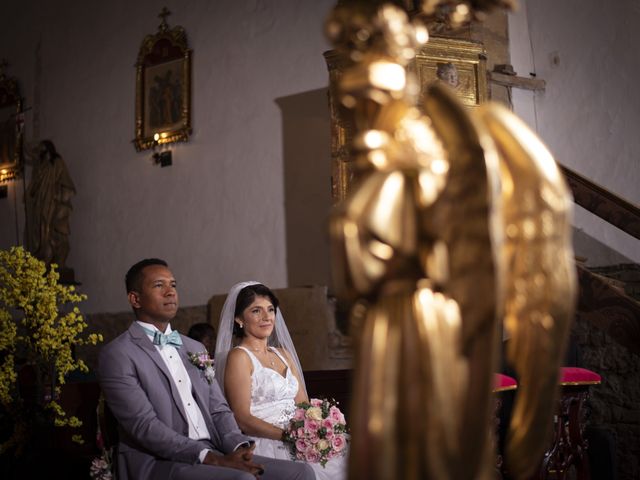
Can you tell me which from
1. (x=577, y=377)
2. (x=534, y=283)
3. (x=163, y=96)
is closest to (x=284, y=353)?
(x=577, y=377)

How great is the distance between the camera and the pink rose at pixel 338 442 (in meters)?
3.91

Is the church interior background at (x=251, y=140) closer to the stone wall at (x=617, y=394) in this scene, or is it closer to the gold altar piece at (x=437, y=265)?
the stone wall at (x=617, y=394)

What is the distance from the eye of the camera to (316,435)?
390 cm

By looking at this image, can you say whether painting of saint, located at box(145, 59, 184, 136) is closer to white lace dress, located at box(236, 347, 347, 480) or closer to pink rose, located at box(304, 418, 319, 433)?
white lace dress, located at box(236, 347, 347, 480)

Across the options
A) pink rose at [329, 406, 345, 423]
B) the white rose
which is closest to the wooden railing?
pink rose at [329, 406, 345, 423]

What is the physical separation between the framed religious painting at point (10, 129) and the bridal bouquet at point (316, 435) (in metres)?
9.35

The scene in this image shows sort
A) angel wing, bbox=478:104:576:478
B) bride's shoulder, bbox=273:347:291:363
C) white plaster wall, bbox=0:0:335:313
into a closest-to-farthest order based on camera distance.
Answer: angel wing, bbox=478:104:576:478 → bride's shoulder, bbox=273:347:291:363 → white plaster wall, bbox=0:0:335:313

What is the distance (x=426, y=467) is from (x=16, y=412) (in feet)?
13.8

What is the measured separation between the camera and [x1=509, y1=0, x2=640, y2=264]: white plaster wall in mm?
7488

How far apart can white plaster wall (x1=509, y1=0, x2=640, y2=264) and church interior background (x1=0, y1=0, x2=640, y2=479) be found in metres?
0.01

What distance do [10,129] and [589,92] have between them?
8767 millimetres

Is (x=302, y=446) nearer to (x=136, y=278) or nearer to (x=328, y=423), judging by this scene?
(x=328, y=423)

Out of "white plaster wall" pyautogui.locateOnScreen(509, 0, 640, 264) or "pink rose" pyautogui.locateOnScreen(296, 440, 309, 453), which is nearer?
"pink rose" pyautogui.locateOnScreen(296, 440, 309, 453)

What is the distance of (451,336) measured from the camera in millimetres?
1174
